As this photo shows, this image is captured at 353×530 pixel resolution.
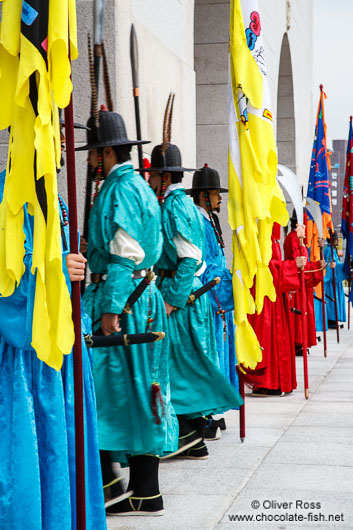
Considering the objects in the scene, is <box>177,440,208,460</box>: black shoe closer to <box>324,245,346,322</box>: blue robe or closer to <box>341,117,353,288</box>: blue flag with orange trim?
<box>341,117,353,288</box>: blue flag with orange trim

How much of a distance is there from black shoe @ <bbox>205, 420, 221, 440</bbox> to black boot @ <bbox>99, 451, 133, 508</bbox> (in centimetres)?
166

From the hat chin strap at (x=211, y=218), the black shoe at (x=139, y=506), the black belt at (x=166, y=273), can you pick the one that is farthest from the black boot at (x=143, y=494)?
the hat chin strap at (x=211, y=218)

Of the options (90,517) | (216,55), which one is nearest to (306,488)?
(90,517)

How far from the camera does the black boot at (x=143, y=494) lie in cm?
399

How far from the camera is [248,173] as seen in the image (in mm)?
5047

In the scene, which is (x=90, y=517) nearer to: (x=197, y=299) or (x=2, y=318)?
(x=2, y=318)

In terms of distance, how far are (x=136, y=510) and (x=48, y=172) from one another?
78.3 inches

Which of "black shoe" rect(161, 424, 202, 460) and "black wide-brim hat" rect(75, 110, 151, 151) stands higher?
"black wide-brim hat" rect(75, 110, 151, 151)

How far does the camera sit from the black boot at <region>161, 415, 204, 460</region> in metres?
4.98

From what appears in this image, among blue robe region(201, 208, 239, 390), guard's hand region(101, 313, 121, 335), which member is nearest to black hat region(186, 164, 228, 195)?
blue robe region(201, 208, 239, 390)

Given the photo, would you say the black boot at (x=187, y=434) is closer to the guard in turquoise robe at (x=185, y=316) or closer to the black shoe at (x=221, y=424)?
the guard in turquoise robe at (x=185, y=316)

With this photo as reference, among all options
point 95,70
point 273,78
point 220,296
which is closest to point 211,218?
point 220,296

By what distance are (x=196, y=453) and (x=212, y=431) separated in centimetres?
62

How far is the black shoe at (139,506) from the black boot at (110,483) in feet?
0.11
